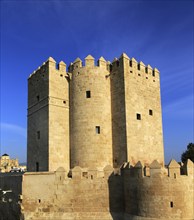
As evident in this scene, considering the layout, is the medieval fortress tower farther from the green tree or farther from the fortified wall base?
the green tree

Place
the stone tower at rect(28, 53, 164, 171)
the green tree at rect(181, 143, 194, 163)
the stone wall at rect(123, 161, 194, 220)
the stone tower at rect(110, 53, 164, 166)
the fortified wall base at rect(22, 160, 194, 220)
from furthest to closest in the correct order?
the green tree at rect(181, 143, 194, 163)
the stone tower at rect(28, 53, 164, 171)
the stone tower at rect(110, 53, 164, 166)
the fortified wall base at rect(22, 160, 194, 220)
the stone wall at rect(123, 161, 194, 220)

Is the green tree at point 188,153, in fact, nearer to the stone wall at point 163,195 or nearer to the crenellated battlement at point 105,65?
the crenellated battlement at point 105,65

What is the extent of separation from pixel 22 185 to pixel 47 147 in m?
3.29

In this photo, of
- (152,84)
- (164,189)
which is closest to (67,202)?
(164,189)

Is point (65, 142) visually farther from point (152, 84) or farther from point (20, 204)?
point (152, 84)

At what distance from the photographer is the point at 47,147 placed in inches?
731

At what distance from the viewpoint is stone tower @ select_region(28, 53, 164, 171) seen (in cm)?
1853

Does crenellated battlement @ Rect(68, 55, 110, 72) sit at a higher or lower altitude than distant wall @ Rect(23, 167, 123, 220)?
higher

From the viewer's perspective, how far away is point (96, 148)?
18.5 meters

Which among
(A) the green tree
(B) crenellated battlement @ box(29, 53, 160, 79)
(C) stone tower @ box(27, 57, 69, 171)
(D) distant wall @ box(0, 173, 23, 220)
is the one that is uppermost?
(B) crenellated battlement @ box(29, 53, 160, 79)

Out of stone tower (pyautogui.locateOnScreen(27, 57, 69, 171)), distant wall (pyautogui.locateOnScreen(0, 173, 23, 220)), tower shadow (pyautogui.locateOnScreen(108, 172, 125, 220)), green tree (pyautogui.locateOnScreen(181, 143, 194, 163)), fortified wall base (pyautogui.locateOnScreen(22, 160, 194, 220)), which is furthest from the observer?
green tree (pyautogui.locateOnScreen(181, 143, 194, 163))

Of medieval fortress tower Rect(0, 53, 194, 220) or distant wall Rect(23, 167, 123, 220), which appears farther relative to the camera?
distant wall Rect(23, 167, 123, 220)

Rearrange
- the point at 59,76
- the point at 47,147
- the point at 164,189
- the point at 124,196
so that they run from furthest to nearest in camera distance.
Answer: the point at 59,76 → the point at 47,147 → the point at 124,196 → the point at 164,189

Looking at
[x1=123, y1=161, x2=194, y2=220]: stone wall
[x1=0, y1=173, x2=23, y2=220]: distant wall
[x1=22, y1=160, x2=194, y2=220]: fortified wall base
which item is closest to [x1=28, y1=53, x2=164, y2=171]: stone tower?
[x1=0, y1=173, x2=23, y2=220]: distant wall
